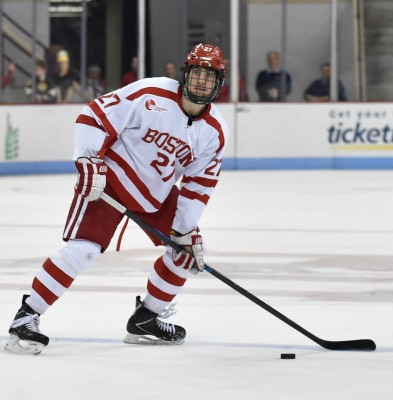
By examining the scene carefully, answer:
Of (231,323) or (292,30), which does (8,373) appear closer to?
(231,323)

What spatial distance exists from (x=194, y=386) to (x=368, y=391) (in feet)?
1.46

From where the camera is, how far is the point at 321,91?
13562 mm

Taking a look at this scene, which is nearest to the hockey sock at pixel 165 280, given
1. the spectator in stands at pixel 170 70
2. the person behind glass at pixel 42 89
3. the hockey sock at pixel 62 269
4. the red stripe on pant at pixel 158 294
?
the red stripe on pant at pixel 158 294

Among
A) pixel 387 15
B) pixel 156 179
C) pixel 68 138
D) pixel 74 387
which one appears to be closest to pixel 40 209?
pixel 68 138

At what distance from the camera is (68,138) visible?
12.6 metres

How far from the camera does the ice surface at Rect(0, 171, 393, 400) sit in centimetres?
339

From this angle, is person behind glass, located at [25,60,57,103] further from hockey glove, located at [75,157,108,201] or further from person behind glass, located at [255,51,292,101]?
hockey glove, located at [75,157,108,201]

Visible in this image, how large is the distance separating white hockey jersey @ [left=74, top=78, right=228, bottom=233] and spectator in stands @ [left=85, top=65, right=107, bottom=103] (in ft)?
30.6

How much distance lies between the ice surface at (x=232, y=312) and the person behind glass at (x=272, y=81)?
4.70 m

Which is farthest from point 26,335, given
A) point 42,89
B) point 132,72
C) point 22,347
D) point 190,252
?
point 132,72

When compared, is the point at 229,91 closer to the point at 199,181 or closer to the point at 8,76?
the point at 8,76

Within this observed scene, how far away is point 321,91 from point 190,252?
9.71m

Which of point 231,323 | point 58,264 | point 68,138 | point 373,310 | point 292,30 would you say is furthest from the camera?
point 292,30

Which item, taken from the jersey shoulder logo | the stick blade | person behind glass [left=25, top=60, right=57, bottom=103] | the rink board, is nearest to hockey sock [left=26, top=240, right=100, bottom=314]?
the jersey shoulder logo
